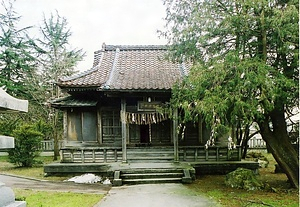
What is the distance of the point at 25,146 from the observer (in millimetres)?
13344

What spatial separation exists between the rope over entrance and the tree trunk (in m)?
4.43

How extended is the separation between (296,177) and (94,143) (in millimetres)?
7712

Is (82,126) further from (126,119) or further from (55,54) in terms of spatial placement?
(55,54)

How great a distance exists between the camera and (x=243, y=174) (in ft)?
28.6

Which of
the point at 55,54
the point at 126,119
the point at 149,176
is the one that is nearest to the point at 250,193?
the point at 149,176

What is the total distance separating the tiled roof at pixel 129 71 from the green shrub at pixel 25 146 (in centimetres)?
315

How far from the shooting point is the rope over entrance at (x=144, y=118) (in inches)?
456

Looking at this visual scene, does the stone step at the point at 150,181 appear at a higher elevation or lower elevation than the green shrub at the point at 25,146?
lower

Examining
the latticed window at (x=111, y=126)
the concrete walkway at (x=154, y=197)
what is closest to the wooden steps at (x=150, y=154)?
the latticed window at (x=111, y=126)

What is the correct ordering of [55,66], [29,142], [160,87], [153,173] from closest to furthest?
[153,173] < [160,87] < [29,142] < [55,66]

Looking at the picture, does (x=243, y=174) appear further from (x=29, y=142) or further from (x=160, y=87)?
(x=29, y=142)

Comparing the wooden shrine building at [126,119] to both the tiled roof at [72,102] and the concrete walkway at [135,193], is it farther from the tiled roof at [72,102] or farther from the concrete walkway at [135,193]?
the concrete walkway at [135,193]

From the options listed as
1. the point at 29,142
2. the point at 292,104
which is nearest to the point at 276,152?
the point at 292,104

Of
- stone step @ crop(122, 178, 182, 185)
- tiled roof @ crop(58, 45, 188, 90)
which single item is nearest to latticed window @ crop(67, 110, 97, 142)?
tiled roof @ crop(58, 45, 188, 90)
